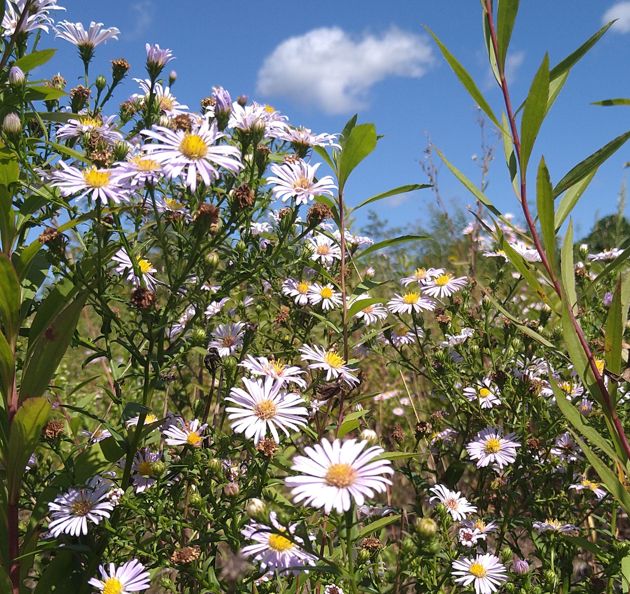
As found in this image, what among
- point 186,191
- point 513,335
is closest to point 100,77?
point 186,191

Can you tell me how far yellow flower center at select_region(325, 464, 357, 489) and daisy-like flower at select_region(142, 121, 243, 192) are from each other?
48 cm

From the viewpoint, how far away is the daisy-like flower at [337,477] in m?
0.78

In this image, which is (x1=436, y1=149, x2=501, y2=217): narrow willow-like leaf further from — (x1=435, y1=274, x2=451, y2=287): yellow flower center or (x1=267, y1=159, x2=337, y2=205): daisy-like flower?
(x1=435, y1=274, x2=451, y2=287): yellow flower center

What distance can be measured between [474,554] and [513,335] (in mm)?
599

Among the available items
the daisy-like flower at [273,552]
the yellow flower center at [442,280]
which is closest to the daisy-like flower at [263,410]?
the daisy-like flower at [273,552]

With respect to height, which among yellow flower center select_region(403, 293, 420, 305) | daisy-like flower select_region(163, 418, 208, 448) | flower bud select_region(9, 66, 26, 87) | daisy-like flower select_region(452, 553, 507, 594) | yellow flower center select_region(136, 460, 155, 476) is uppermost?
yellow flower center select_region(403, 293, 420, 305)

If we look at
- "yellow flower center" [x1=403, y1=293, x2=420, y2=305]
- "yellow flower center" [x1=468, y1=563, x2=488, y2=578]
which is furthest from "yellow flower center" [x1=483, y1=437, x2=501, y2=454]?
"yellow flower center" [x1=403, y1=293, x2=420, y2=305]

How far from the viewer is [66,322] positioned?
1.12m

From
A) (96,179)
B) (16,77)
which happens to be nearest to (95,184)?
(96,179)

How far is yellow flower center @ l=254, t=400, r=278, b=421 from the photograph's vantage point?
1026 millimetres

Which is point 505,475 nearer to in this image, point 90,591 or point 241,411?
point 241,411

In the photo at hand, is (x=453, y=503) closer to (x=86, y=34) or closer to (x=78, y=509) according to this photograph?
(x=78, y=509)

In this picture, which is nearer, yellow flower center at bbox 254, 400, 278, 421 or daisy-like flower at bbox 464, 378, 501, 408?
yellow flower center at bbox 254, 400, 278, 421

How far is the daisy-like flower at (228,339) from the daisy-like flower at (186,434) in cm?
21
